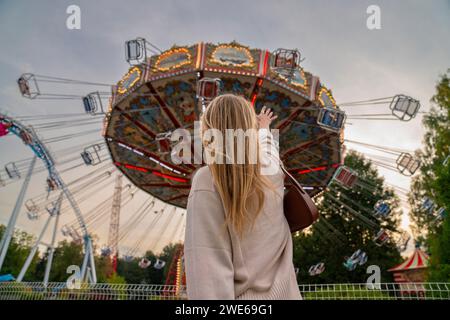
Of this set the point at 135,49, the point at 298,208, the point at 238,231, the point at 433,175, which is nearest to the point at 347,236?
the point at 433,175

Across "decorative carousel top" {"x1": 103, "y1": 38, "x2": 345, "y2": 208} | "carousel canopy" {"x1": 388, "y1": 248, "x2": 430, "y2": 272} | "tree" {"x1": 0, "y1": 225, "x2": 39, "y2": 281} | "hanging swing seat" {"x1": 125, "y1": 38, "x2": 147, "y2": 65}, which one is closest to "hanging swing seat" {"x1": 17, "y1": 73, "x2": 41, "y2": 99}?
"decorative carousel top" {"x1": 103, "y1": 38, "x2": 345, "y2": 208}

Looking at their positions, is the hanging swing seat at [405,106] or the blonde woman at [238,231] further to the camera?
the hanging swing seat at [405,106]

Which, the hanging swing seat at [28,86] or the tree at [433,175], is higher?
the hanging swing seat at [28,86]

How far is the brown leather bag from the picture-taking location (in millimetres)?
1633

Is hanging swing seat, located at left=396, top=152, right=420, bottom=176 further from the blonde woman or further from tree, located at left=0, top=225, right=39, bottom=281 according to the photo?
tree, located at left=0, top=225, right=39, bottom=281

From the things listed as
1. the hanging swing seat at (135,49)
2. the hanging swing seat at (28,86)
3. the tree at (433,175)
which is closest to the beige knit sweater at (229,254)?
the hanging swing seat at (135,49)

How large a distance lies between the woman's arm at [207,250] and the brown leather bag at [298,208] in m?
0.36

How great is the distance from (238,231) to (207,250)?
0.49 ft

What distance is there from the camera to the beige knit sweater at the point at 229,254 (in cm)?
140

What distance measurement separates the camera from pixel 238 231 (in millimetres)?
1485

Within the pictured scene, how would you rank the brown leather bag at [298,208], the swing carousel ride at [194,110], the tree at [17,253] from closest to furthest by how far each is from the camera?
the brown leather bag at [298,208]
the swing carousel ride at [194,110]
the tree at [17,253]

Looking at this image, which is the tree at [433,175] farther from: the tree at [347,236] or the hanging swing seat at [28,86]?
the hanging swing seat at [28,86]

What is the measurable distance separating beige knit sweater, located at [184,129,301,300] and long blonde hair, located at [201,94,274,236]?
0.04 metres

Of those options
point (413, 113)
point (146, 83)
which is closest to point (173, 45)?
point (146, 83)
